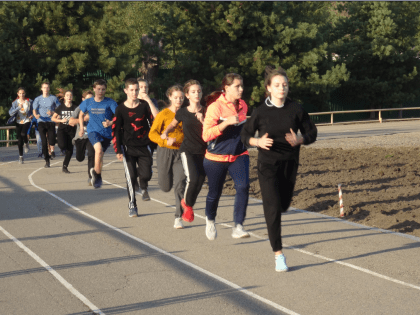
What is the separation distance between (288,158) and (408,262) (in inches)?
66.7

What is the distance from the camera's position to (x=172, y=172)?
8867 mm

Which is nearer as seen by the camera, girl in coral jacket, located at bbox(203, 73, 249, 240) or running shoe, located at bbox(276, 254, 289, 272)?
running shoe, located at bbox(276, 254, 289, 272)

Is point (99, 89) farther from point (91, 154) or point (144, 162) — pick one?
point (91, 154)

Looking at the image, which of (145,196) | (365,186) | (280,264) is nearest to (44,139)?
(145,196)

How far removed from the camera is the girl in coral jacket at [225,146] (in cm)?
731

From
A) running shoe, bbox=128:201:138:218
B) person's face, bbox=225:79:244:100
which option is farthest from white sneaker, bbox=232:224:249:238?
running shoe, bbox=128:201:138:218

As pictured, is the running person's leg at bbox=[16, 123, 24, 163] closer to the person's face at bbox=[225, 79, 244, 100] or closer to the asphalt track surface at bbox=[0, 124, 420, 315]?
the asphalt track surface at bbox=[0, 124, 420, 315]

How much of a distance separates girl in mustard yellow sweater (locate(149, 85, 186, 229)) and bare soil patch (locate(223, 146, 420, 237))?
246 cm

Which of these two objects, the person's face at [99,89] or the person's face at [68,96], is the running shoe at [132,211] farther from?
the person's face at [68,96]

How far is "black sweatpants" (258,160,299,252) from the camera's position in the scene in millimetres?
6383

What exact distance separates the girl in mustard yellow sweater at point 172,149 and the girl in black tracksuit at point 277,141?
2336mm

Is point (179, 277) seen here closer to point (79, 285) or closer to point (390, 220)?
point (79, 285)

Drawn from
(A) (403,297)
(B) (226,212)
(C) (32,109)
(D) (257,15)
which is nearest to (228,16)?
(D) (257,15)

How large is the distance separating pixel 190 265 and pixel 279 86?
6.77ft
